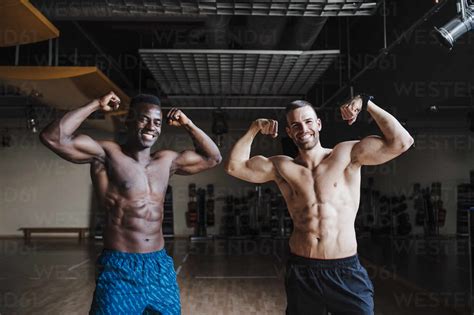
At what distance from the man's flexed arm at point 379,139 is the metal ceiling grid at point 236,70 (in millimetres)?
2676

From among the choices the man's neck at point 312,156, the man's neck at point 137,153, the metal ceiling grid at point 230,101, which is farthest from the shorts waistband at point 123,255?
the metal ceiling grid at point 230,101

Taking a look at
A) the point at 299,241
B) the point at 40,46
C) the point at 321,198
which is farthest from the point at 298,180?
the point at 40,46

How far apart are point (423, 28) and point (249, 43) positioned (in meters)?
1.95

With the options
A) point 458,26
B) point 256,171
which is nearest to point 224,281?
point 256,171

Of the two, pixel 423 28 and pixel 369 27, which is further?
pixel 369 27

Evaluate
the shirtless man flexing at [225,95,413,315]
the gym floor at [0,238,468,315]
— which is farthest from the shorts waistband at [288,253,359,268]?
the gym floor at [0,238,468,315]

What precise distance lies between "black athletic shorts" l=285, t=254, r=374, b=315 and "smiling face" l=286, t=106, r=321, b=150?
58 cm

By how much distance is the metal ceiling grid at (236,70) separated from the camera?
4684 mm

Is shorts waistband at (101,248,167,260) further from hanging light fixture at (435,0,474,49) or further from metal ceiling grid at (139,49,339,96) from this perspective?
metal ceiling grid at (139,49,339,96)

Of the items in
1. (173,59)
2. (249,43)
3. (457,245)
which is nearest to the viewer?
(173,59)

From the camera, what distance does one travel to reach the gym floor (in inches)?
164

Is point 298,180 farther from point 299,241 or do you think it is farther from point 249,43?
point 249,43

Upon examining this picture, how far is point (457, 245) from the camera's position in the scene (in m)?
8.61

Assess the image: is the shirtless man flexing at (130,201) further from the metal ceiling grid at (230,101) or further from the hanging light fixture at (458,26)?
the metal ceiling grid at (230,101)
